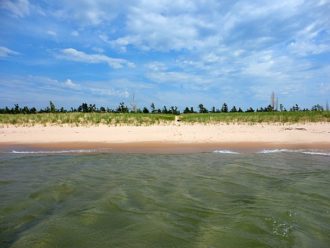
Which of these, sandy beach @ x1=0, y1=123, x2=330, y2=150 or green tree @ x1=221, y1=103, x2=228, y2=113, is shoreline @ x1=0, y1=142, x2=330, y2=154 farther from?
green tree @ x1=221, y1=103, x2=228, y2=113

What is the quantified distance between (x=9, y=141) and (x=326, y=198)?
→ 13.5 metres

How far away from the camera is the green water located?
365 cm

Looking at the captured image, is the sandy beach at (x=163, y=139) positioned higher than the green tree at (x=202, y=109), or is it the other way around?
the green tree at (x=202, y=109)

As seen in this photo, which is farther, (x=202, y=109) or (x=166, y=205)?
(x=202, y=109)

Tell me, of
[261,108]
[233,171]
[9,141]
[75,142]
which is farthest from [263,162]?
[261,108]

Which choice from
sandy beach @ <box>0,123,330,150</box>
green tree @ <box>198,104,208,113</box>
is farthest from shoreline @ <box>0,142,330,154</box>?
green tree @ <box>198,104,208,113</box>

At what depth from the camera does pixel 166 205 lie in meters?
4.85

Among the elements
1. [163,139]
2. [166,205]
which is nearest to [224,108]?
[163,139]

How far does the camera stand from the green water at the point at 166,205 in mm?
3653

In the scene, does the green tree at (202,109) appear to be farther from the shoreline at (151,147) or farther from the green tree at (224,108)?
the shoreline at (151,147)

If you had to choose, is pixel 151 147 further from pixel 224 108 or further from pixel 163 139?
pixel 224 108

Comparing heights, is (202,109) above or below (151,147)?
above

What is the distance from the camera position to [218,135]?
15.8 m

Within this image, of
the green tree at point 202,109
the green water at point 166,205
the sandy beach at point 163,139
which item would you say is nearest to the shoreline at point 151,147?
the sandy beach at point 163,139
